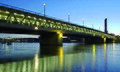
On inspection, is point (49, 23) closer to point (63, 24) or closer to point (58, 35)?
point (58, 35)

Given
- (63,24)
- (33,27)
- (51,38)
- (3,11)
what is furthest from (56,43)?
(3,11)

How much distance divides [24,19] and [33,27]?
3326 mm

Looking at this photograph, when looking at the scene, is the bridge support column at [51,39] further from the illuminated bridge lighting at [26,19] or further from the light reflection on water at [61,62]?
the light reflection on water at [61,62]

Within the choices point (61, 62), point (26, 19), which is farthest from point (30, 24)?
point (61, 62)

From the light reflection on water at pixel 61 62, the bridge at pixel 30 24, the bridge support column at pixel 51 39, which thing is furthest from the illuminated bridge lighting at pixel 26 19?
the light reflection on water at pixel 61 62

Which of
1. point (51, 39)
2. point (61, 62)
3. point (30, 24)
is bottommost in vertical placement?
point (61, 62)

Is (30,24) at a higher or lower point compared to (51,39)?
higher

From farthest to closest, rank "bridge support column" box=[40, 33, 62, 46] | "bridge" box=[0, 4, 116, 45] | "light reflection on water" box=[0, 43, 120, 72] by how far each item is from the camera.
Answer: "bridge support column" box=[40, 33, 62, 46] < "bridge" box=[0, 4, 116, 45] < "light reflection on water" box=[0, 43, 120, 72]

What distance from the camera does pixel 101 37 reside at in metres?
189

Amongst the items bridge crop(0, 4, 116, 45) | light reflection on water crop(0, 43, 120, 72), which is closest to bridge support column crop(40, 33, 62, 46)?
bridge crop(0, 4, 116, 45)

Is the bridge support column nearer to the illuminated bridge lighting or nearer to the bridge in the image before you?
the bridge

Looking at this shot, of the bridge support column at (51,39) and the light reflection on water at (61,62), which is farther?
the bridge support column at (51,39)

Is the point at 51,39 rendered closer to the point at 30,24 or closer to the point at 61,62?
the point at 30,24

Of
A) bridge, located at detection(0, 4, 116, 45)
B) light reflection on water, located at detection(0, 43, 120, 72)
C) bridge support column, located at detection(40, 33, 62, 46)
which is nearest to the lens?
light reflection on water, located at detection(0, 43, 120, 72)
